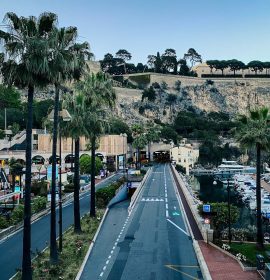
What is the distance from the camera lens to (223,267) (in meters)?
23.9

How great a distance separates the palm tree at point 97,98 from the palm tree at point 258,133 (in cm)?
1104

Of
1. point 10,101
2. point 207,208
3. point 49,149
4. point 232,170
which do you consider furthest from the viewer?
point 10,101

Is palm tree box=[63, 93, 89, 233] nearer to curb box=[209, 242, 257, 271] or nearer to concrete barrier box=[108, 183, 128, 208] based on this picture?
curb box=[209, 242, 257, 271]

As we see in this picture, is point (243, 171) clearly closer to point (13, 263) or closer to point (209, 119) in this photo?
point (209, 119)

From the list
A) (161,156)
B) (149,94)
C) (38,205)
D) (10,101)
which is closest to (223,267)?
(38,205)

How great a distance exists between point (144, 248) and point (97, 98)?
1240 centimetres

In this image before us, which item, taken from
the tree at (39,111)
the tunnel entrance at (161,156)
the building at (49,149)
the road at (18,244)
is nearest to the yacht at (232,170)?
the tunnel entrance at (161,156)

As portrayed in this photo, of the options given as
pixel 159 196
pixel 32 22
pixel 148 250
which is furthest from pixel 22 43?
pixel 159 196

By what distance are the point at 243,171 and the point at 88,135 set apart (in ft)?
381

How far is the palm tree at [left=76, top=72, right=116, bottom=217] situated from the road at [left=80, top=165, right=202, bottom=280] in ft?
27.6

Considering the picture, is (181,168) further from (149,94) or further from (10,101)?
(10,101)

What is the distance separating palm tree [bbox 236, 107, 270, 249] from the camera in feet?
95.6

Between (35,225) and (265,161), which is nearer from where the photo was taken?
(35,225)

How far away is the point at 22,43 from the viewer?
18.3m
